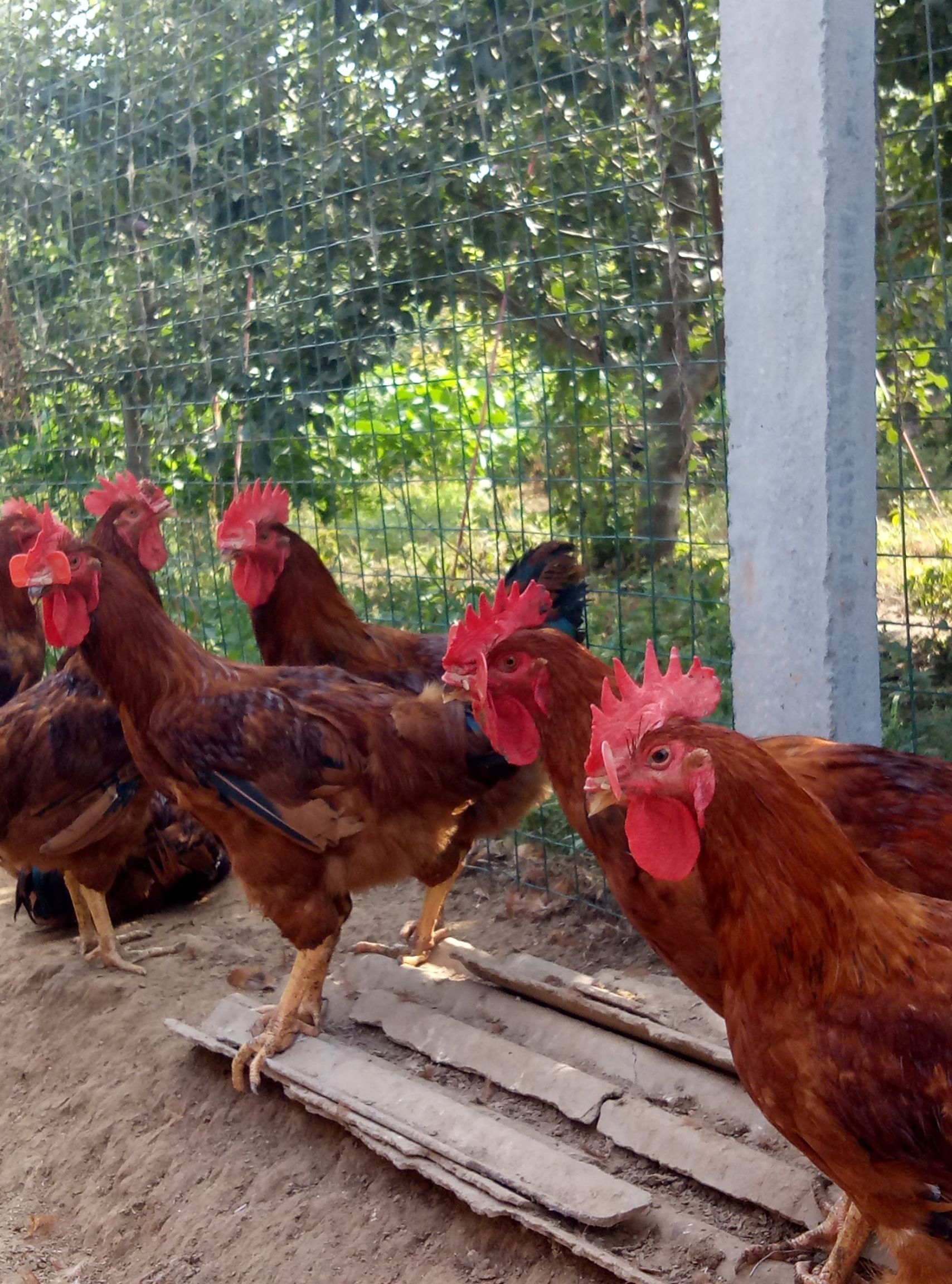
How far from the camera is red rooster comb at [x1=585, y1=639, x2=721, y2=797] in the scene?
2.11m

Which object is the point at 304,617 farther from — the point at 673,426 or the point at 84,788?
the point at 673,426

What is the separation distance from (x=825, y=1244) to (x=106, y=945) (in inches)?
116

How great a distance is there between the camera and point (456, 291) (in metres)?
4.46

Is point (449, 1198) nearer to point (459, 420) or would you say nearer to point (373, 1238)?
point (373, 1238)

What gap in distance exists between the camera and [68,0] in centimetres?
652

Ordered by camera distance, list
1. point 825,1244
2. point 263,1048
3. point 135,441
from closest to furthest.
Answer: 1. point 825,1244
2. point 263,1048
3. point 135,441

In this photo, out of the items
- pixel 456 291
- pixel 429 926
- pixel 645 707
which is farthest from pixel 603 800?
pixel 456 291

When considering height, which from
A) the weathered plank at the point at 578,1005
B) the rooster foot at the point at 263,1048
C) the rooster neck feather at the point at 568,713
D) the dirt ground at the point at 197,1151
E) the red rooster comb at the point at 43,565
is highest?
the red rooster comb at the point at 43,565

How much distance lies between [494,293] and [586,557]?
109cm

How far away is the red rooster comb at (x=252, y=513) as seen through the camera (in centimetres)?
434

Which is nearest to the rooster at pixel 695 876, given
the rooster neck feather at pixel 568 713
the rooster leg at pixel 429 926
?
the rooster neck feather at pixel 568 713

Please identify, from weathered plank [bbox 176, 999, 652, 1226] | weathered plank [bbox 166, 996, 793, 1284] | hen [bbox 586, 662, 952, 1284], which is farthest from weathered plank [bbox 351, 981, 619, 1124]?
hen [bbox 586, 662, 952, 1284]

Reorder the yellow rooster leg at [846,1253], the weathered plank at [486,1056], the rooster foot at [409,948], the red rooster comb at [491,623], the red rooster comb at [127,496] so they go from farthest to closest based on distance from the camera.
Answer: the red rooster comb at [127,496] → the rooster foot at [409,948] → the red rooster comb at [491,623] → the weathered plank at [486,1056] → the yellow rooster leg at [846,1253]

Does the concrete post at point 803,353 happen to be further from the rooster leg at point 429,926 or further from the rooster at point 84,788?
the rooster at point 84,788
